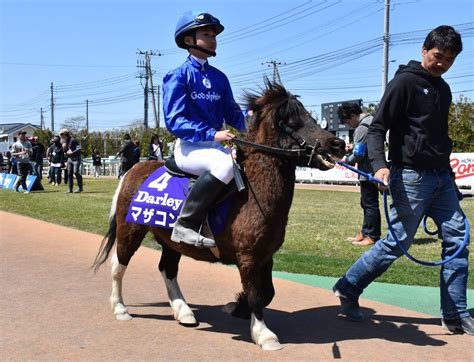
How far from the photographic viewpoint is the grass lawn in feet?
21.8

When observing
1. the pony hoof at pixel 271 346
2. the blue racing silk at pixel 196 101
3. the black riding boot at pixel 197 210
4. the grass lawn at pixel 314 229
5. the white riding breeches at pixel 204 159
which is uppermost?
the blue racing silk at pixel 196 101

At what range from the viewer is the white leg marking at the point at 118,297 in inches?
183

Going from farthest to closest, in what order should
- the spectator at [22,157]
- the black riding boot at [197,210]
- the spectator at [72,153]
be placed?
the spectator at [22,157]
the spectator at [72,153]
the black riding boot at [197,210]

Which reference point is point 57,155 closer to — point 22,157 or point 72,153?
point 22,157

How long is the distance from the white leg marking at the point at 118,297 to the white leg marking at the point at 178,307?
407mm

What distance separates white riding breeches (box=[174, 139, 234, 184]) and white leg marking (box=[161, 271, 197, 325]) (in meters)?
1.20

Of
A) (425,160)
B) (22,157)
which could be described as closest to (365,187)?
(425,160)

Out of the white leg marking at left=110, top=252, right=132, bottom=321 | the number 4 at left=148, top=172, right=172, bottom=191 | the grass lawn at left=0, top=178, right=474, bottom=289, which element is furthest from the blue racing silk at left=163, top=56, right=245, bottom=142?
the grass lawn at left=0, top=178, right=474, bottom=289

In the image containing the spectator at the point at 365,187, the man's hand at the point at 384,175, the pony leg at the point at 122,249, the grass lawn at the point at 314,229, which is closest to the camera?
the man's hand at the point at 384,175

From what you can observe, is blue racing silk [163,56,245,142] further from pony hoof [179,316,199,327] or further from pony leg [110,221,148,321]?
pony hoof [179,316,199,327]

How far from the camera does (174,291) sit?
484 cm

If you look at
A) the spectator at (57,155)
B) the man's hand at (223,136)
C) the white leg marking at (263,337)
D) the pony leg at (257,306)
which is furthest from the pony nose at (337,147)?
the spectator at (57,155)

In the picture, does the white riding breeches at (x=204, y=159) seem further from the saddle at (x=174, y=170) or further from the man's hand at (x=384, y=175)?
the man's hand at (x=384, y=175)

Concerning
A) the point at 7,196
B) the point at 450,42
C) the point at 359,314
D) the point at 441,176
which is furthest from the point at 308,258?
the point at 7,196
